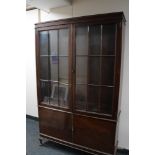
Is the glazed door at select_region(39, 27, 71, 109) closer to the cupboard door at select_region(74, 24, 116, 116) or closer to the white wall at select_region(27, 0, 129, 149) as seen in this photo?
the cupboard door at select_region(74, 24, 116, 116)

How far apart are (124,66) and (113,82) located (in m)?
0.48

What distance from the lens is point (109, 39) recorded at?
6.71ft

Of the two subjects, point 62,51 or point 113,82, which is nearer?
point 113,82

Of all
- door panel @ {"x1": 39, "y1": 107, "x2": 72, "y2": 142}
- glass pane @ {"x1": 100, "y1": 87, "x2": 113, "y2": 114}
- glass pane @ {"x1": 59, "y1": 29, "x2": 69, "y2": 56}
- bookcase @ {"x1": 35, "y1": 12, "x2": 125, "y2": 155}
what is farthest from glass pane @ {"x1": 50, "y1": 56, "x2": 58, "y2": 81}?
glass pane @ {"x1": 100, "y1": 87, "x2": 113, "y2": 114}

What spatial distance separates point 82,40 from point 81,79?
0.53m

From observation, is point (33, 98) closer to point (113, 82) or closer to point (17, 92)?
point (113, 82)

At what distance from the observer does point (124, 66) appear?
238 cm

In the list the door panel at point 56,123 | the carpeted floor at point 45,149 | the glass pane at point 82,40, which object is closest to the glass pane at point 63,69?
the glass pane at point 82,40

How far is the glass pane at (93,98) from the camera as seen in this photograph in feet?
7.16

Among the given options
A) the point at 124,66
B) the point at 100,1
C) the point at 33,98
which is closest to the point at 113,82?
the point at 124,66

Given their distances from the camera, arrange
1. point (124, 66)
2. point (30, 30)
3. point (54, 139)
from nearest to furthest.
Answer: point (124, 66), point (54, 139), point (30, 30)

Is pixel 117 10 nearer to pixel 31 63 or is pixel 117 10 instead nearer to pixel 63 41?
pixel 63 41

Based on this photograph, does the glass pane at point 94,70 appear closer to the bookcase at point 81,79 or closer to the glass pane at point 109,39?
the bookcase at point 81,79

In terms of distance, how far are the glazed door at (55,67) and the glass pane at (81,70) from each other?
0.14 m
